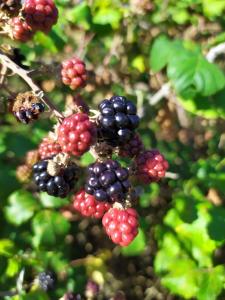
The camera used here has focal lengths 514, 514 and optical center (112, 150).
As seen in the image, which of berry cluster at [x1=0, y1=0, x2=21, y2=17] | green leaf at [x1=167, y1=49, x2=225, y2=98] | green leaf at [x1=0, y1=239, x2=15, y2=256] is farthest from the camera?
green leaf at [x1=167, y1=49, x2=225, y2=98]

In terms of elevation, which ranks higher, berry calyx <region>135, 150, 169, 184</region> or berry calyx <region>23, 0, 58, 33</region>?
berry calyx <region>23, 0, 58, 33</region>

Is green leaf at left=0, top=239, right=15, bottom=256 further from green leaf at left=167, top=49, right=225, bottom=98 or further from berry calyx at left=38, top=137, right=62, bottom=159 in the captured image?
green leaf at left=167, top=49, right=225, bottom=98

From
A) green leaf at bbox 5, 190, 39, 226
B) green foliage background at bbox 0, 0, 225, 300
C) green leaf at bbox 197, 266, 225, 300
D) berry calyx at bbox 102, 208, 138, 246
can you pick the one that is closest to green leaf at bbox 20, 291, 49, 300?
green foliage background at bbox 0, 0, 225, 300

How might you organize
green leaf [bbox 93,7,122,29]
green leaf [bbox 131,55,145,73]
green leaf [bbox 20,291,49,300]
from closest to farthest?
green leaf [bbox 20,291,49,300], green leaf [bbox 93,7,122,29], green leaf [bbox 131,55,145,73]

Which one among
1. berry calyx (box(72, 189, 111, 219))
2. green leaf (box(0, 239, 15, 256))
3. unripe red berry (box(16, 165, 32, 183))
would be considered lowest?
green leaf (box(0, 239, 15, 256))

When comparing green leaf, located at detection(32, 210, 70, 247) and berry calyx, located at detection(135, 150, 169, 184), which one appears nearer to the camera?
berry calyx, located at detection(135, 150, 169, 184)

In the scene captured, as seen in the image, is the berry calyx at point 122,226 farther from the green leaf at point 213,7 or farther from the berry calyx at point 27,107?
the green leaf at point 213,7

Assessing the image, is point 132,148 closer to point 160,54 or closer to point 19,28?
point 19,28
